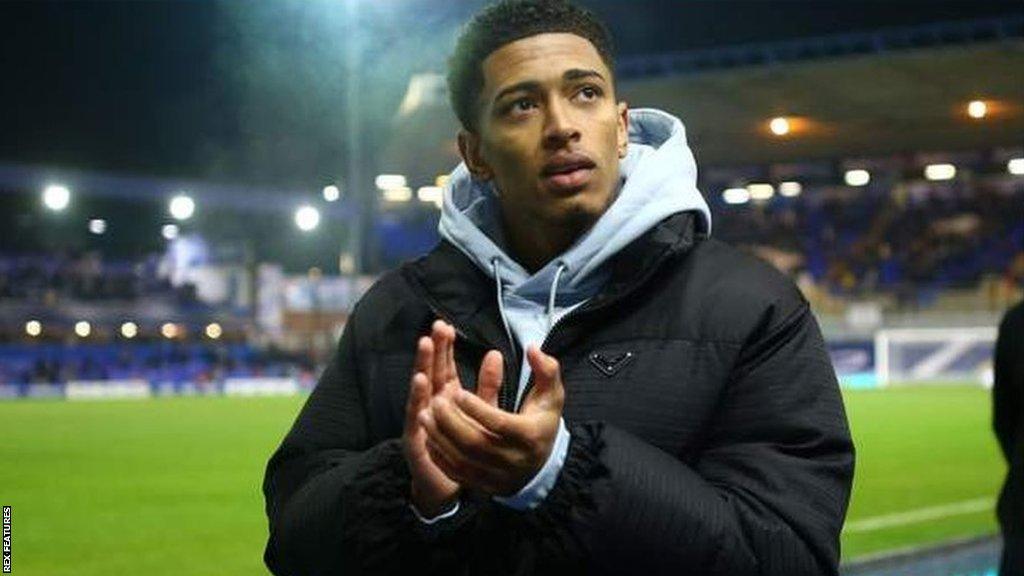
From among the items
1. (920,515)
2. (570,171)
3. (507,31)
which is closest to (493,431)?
(570,171)

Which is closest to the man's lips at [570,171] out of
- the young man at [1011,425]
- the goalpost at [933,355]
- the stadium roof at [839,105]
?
the young man at [1011,425]

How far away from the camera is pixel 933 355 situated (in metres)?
24.6

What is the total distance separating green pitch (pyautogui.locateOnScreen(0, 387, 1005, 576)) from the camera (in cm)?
645

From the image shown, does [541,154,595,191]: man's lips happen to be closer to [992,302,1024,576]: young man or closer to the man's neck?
the man's neck

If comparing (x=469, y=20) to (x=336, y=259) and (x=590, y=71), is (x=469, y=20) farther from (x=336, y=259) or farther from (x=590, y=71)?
(x=336, y=259)

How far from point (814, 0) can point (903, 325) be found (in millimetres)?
6715

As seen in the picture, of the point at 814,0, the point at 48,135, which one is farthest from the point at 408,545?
the point at 814,0

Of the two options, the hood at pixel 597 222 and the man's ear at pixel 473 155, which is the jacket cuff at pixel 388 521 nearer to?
the hood at pixel 597 222

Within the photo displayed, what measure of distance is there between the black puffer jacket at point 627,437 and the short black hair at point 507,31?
19 centimetres

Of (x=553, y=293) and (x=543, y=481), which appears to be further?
(x=553, y=293)

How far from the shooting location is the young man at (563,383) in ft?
4.24

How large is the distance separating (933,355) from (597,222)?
24261 mm

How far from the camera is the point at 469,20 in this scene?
1.61 m

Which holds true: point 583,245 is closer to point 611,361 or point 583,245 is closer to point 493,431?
point 611,361
